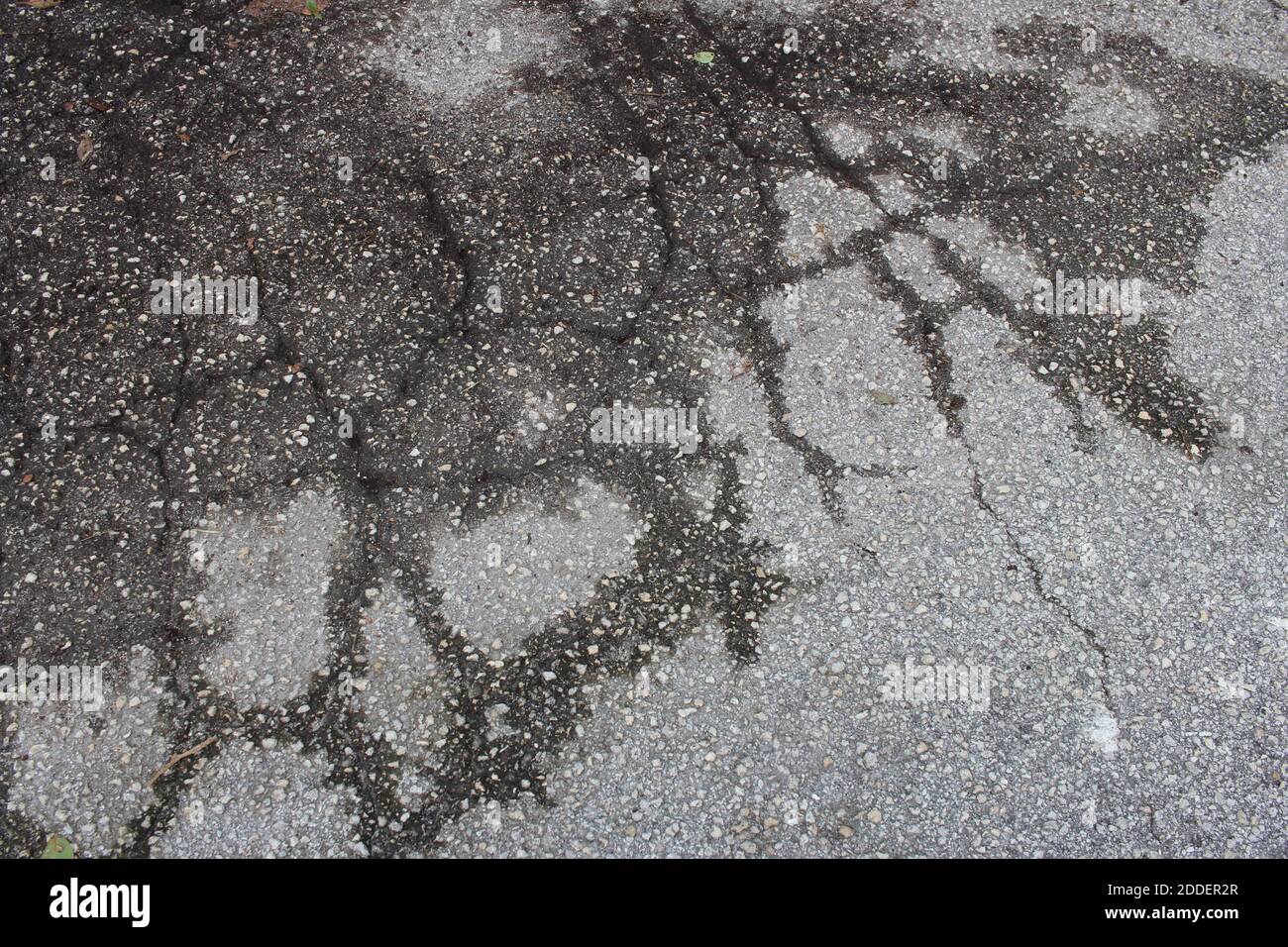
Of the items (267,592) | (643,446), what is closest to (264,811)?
(267,592)

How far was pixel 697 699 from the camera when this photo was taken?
2.91 meters

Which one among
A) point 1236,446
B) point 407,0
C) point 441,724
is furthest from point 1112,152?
point 441,724

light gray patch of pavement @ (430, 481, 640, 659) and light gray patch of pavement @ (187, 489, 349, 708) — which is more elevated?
light gray patch of pavement @ (430, 481, 640, 659)

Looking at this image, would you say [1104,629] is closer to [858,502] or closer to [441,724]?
[858,502]

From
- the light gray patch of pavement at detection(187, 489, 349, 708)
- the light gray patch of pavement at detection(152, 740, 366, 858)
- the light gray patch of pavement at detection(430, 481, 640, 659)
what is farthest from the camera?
the light gray patch of pavement at detection(430, 481, 640, 659)

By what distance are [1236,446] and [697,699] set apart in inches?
86.1

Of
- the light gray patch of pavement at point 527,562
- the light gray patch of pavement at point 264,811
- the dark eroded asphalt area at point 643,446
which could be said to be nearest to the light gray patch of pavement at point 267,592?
the dark eroded asphalt area at point 643,446

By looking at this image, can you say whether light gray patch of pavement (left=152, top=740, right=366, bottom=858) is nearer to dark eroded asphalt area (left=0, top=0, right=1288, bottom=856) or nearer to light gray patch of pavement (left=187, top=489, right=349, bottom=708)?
dark eroded asphalt area (left=0, top=0, right=1288, bottom=856)

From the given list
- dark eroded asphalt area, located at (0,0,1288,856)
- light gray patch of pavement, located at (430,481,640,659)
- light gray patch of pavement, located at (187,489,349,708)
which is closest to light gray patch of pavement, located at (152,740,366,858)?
dark eroded asphalt area, located at (0,0,1288,856)

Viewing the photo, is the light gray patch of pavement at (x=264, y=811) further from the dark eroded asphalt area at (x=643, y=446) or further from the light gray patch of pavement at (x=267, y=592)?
the light gray patch of pavement at (x=267, y=592)

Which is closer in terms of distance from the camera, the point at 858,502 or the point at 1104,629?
the point at 1104,629

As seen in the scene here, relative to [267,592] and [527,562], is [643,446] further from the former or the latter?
[267,592]

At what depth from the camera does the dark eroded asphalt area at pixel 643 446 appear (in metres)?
2.79

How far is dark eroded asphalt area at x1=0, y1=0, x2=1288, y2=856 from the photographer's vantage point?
2.79 meters
